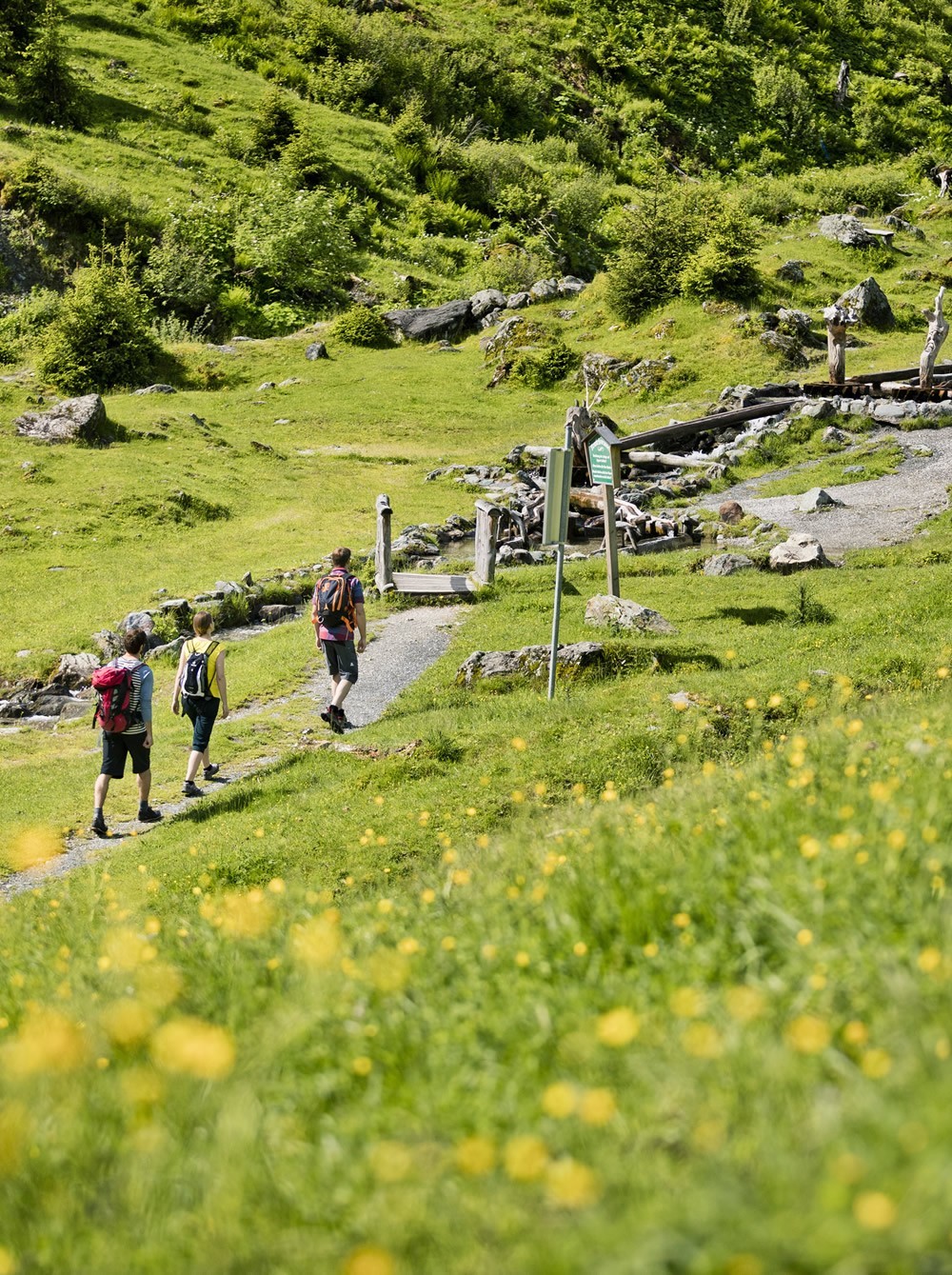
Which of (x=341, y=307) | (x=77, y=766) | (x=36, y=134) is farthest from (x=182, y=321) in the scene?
(x=77, y=766)

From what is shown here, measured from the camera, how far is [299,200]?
55438 mm

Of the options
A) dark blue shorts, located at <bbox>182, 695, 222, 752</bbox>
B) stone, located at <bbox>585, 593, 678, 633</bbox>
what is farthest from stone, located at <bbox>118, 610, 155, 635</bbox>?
stone, located at <bbox>585, 593, 678, 633</bbox>

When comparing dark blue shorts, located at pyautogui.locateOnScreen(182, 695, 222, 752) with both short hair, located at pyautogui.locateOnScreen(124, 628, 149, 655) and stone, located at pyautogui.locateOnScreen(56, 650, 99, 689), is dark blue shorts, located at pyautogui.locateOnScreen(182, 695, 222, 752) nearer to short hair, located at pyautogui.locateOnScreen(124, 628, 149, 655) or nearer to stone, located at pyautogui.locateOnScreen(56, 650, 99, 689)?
short hair, located at pyautogui.locateOnScreen(124, 628, 149, 655)

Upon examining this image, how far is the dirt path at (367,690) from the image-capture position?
461 inches

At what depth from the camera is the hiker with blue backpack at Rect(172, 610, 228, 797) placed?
1295 centimetres

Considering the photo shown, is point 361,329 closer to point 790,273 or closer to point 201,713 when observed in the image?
point 790,273

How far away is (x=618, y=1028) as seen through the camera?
3.28 meters

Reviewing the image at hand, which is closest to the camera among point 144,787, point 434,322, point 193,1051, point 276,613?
point 193,1051

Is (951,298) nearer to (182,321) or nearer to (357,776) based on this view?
(182,321)

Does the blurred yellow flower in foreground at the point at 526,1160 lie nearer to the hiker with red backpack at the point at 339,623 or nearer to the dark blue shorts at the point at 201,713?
the dark blue shorts at the point at 201,713

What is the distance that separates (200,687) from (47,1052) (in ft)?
31.5

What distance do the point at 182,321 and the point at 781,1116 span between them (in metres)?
52.0

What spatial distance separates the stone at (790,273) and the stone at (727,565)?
3107cm

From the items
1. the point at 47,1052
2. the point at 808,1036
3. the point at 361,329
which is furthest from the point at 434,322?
the point at 808,1036
